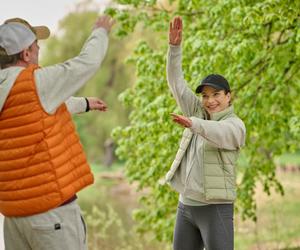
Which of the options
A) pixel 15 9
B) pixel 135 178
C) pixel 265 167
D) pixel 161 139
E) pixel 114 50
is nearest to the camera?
pixel 161 139

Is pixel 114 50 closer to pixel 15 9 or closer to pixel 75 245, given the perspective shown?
pixel 15 9

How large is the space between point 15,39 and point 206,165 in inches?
40.3

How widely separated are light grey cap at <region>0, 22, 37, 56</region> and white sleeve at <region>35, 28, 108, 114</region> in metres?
0.11

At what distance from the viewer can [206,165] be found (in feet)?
9.44

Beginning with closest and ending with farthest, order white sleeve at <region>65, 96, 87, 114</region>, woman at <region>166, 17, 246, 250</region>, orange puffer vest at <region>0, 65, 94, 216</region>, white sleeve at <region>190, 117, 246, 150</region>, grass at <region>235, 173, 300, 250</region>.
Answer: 1. orange puffer vest at <region>0, 65, 94, 216</region>
2. white sleeve at <region>65, 96, 87, 114</region>
3. white sleeve at <region>190, 117, 246, 150</region>
4. woman at <region>166, 17, 246, 250</region>
5. grass at <region>235, 173, 300, 250</region>

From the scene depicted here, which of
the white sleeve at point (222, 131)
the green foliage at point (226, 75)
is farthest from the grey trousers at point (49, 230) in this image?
the green foliage at point (226, 75)

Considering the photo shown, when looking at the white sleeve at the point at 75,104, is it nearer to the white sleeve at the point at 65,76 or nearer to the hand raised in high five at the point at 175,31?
the white sleeve at the point at 65,76

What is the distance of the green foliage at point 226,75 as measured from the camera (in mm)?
4782

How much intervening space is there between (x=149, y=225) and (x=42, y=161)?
4.42 meters

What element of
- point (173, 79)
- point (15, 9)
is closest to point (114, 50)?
point (15, 9)

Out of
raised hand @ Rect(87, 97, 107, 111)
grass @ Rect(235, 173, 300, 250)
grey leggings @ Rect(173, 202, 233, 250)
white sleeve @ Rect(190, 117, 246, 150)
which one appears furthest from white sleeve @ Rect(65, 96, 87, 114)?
grass @ Rect(235, 173, 300, 250)

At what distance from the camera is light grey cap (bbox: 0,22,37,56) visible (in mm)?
2293

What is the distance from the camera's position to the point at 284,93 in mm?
5609

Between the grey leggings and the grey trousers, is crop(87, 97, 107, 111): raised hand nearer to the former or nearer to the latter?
the grey trousers
